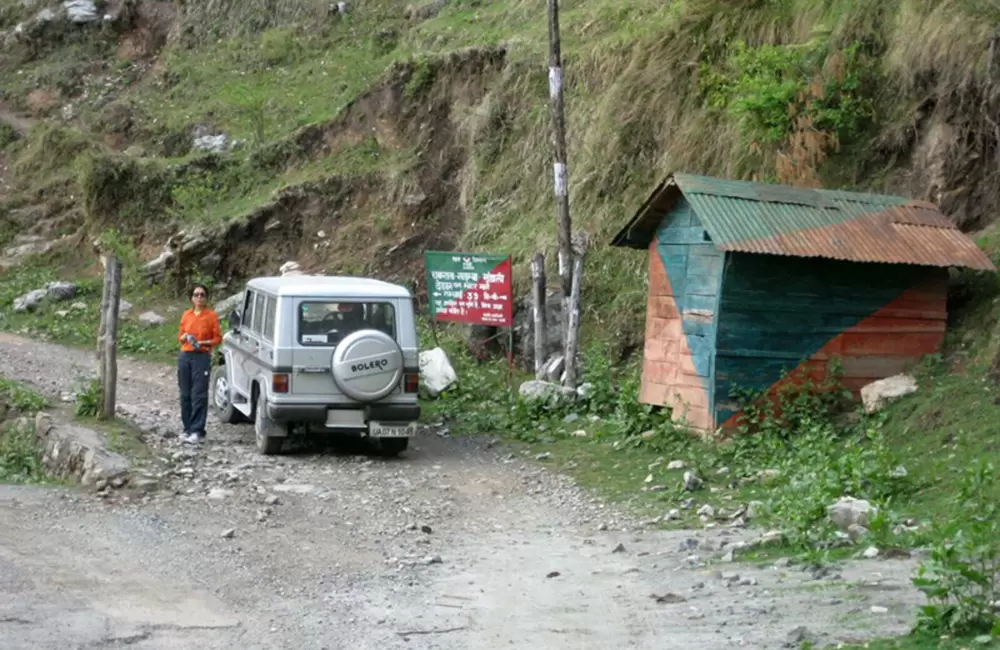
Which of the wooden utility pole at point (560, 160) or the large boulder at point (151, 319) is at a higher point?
the wooden utility pole at point (560, 160)

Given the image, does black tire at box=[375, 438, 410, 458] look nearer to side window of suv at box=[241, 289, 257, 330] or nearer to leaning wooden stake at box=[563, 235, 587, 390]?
side window of suv at box=[241, 289, 257, 330]

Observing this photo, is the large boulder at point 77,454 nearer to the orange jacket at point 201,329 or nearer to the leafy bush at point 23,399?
the leafy bush at point 23,399

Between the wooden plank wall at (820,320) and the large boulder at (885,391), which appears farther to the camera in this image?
the wooden plank wall at (820,320)

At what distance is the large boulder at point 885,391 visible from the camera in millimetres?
12750

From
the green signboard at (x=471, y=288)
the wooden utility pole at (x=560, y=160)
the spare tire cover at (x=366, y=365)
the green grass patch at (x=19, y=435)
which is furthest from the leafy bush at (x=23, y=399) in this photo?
the wooden utility pole at (x=560, y=160)

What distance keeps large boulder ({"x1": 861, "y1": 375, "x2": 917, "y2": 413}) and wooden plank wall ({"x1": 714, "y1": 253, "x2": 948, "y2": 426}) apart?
1.28 ft

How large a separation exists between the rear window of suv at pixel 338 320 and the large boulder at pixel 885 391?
5.01 meters

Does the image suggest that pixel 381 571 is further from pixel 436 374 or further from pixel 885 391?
pixel 436 374

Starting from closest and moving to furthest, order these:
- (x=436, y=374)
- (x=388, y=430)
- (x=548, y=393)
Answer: (x=388, y=430)
(x=548, y=393)
(x=436, y=374)

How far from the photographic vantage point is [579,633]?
7.21 m

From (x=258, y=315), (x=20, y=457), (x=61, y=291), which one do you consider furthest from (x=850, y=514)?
(x=61, y=291)

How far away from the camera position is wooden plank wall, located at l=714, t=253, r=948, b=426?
514 inches

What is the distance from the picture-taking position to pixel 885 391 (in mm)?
12820

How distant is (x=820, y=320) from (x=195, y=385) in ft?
22.4
